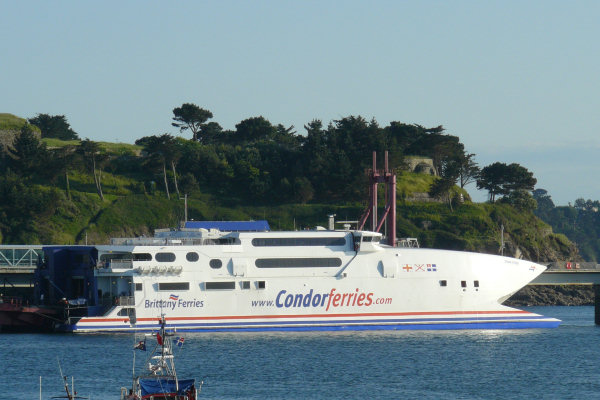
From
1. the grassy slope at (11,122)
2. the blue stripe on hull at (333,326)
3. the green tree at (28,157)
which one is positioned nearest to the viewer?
the blue stripe on hull at (333,326)

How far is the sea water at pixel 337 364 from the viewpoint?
125ft

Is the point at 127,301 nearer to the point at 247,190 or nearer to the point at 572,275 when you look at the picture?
the point at 572,275

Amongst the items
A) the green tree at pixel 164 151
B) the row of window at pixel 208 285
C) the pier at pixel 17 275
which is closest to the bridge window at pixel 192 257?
the row of window at pixel 208 285

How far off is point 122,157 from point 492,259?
207 feet

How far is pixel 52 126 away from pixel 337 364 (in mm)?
90876

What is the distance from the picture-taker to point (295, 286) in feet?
180

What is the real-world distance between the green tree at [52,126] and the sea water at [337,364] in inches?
2921

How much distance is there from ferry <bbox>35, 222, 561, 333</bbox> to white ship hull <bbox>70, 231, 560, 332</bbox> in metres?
0.05

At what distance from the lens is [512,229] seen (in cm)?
10475

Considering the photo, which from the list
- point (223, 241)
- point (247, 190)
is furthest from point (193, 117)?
A: point (223, 241)

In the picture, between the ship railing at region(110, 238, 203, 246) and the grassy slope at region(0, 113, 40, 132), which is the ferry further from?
the grassy slope at region(0, 113, 40, 132)

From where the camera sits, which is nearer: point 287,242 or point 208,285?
point 208,285

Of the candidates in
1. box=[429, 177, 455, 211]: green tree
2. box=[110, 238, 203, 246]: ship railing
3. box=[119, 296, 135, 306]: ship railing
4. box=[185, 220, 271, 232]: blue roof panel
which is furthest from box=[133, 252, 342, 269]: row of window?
box=[429, 177, 455, 211]: green tree

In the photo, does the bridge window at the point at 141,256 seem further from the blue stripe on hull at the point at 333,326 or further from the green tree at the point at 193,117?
the green tree at the point at 193,117
